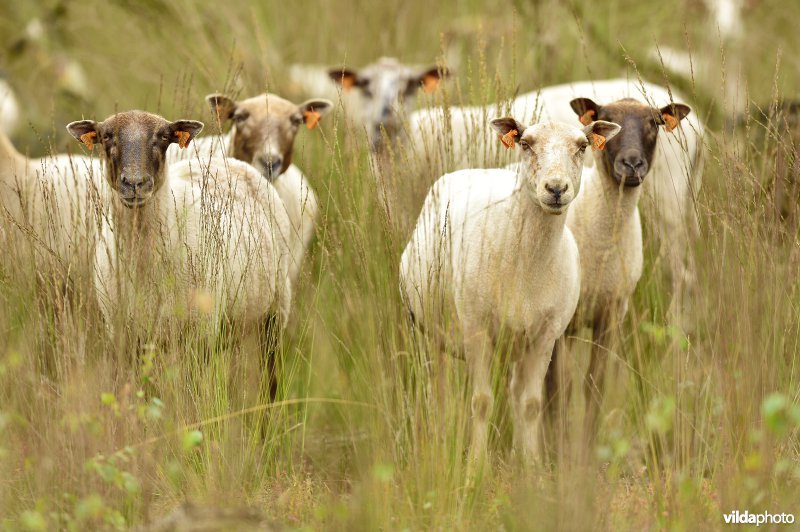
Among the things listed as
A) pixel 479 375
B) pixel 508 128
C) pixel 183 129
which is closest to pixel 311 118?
pixel 183 129

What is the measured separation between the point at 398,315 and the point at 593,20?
5202 mm

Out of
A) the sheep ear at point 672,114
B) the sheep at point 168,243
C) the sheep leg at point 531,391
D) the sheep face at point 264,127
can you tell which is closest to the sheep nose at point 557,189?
the sheep leg at point 531,391

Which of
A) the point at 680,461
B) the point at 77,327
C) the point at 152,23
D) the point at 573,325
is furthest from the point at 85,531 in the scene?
the point at 152,23

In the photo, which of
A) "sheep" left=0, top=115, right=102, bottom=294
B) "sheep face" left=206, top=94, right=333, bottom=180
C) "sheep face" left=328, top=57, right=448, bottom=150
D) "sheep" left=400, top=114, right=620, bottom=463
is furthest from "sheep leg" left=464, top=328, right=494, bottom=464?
"sheep face" left=328, top=57, right=448, bottom=150

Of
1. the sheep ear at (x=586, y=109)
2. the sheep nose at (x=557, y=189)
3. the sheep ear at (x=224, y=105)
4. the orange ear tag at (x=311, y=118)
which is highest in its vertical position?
the sheep ear at (x=224, y=105)

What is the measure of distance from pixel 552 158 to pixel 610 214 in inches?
39.6

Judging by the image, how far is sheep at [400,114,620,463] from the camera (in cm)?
474

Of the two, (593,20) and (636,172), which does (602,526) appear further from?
(593,20)

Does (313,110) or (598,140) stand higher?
(313,110)

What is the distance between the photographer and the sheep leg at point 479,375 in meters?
4.81

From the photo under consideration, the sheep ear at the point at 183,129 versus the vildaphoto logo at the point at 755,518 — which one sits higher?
the sheep ear at the point at 183,129

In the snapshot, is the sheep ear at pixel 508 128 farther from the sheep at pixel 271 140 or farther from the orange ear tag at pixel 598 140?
the sheep at pixel 271 140

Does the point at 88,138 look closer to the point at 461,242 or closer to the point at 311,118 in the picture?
the point at 311,118

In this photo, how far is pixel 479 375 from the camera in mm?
4828
